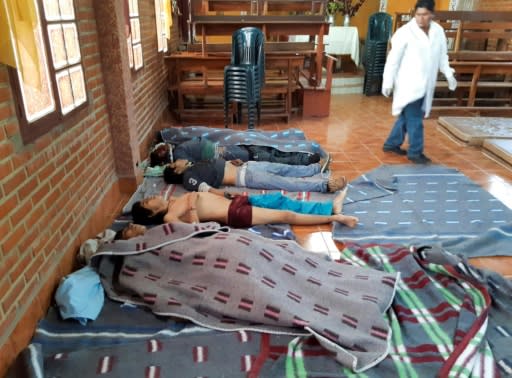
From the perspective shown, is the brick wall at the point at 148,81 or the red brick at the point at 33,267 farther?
the brick wall at the point at 148,81

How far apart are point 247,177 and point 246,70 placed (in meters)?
1.80

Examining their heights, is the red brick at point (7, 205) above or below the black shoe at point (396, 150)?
above

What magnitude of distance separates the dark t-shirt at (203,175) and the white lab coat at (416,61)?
6.12 feet

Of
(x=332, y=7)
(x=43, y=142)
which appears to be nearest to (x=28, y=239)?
(x=43, y=142)

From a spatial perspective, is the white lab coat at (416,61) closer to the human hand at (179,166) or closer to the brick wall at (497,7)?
the human hand at (179,166)

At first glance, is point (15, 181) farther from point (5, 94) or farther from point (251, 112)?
point (251, 112)

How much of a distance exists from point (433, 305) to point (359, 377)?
593 millimetres

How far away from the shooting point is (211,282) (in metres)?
1.88

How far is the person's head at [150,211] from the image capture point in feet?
8.20

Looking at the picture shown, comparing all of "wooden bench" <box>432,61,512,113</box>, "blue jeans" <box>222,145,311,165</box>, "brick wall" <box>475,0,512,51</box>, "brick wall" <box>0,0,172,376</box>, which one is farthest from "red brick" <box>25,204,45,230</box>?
"brick wall" <box>475,0,512,51</box>

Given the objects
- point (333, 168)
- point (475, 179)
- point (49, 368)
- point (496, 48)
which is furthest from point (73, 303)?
point (496, 48)

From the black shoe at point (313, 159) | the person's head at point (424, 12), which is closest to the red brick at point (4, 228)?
the black shoe at point (313, 159)

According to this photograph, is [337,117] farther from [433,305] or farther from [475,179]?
[433,305]

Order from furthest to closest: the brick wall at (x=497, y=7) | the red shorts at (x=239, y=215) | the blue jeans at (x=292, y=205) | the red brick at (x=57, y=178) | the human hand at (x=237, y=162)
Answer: the brick wall at (x=497, y=7) → the human hand at (x=237, y=162) → the blue jeans at (x=292, y=205) → the red shorts at (x=239, y=215) → the red brick at (x=57, y=178)
